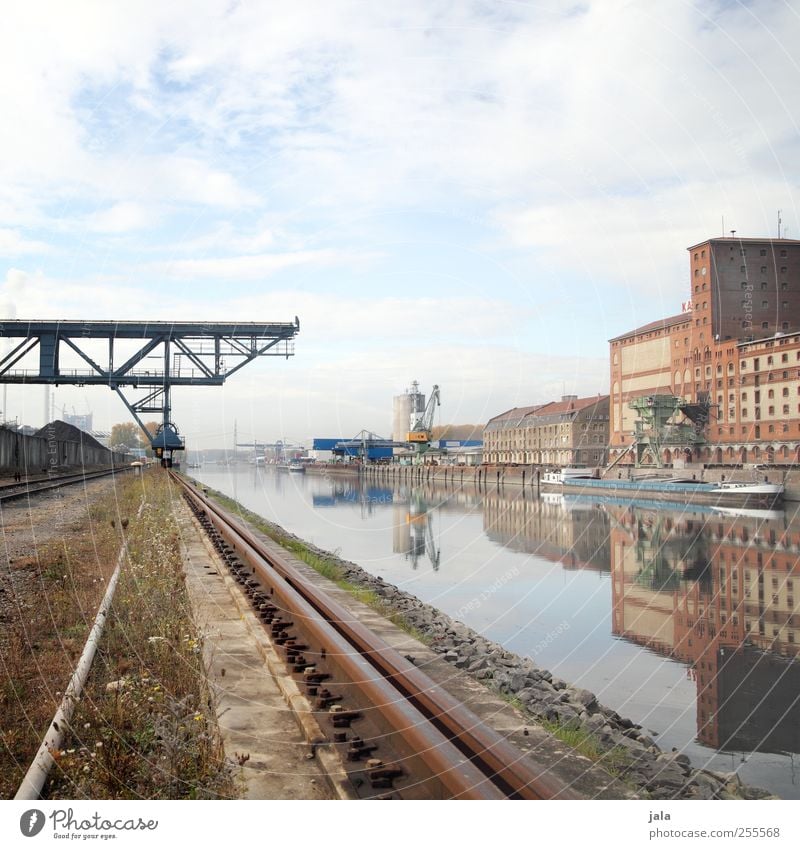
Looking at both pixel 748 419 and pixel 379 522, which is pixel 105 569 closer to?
pixel 379 522

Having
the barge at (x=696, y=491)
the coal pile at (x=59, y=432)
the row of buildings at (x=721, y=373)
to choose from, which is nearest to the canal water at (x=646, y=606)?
the barge at (x=696, y=491)

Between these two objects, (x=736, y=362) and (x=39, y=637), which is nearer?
(x=39, y=637)

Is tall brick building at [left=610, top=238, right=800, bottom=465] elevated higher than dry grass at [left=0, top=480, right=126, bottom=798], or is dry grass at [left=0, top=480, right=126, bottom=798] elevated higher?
tall brick building at [left=610, top=238, right=800, bottom=465]

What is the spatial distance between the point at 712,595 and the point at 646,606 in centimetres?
251

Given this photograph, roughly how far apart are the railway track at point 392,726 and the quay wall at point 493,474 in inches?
1491

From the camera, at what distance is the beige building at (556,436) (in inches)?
2827

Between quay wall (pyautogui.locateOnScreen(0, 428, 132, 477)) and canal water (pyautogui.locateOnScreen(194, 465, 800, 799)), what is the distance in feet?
38.6

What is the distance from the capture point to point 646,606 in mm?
13781

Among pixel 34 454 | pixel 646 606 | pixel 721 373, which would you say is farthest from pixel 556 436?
pixel 646 606

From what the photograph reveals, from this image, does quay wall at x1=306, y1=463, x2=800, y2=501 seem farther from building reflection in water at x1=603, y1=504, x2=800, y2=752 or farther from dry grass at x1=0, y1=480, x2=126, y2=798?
dry grass at x1=0, y1=480, x2=126, y2=798

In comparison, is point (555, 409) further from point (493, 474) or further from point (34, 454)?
point (34, 454)

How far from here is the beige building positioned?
71.8 metres

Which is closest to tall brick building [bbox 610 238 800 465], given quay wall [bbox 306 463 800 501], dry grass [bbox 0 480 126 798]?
quay wall [bbox 306 463 800 501]
